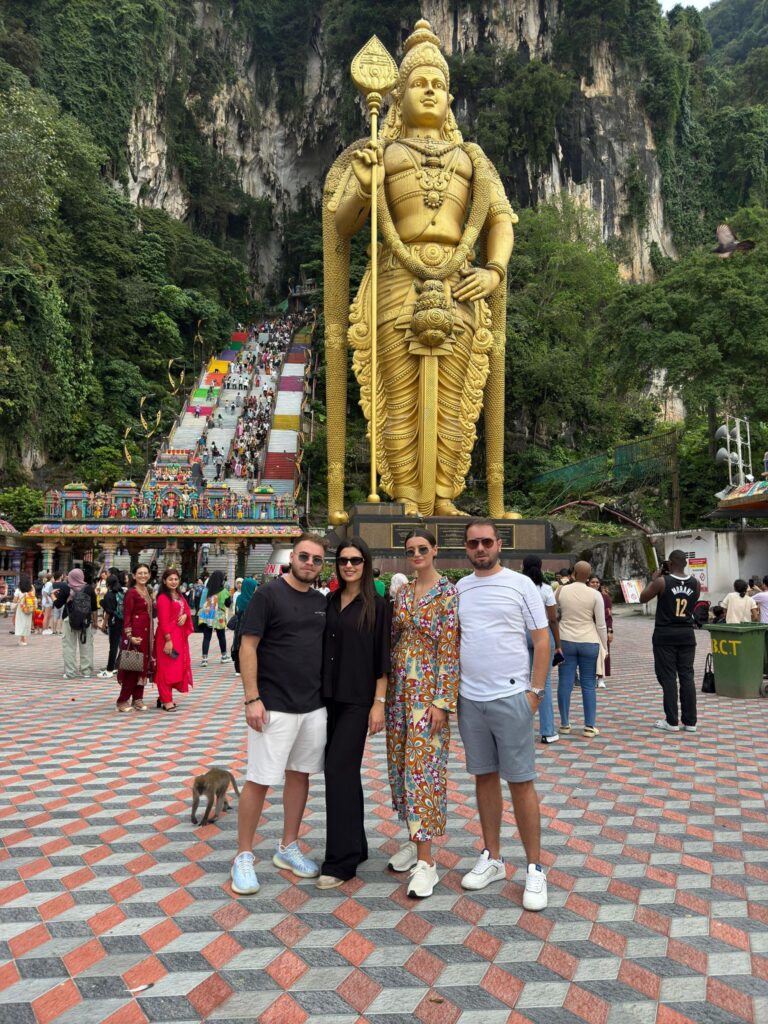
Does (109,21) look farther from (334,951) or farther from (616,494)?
(334,951)

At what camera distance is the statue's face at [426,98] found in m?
10.5

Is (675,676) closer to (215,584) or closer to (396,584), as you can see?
(396,584)

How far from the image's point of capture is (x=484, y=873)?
8.60ft

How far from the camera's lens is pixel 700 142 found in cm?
4097

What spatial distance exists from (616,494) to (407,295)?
1090 centimetres

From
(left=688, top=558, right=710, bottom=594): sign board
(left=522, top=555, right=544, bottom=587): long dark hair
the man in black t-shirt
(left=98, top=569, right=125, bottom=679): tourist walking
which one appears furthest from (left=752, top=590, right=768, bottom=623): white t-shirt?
(left=98, top=569, right=125, bottom=679): tourist walking

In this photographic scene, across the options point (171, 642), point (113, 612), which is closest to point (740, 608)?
point (171, 642)

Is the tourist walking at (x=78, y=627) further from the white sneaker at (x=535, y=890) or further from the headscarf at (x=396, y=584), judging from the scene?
the white sneaker at (x=535, y=890)

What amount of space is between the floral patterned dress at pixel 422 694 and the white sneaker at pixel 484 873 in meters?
0.22

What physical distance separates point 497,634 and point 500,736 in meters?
0.34

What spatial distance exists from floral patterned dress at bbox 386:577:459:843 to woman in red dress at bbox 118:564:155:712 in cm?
376

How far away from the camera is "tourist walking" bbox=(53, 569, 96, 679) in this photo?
24.7ft

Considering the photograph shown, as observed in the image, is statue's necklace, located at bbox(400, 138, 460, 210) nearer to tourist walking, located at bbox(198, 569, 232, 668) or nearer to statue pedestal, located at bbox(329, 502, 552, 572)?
statue pedestal, located at bbox(329, 502, 552, 572)

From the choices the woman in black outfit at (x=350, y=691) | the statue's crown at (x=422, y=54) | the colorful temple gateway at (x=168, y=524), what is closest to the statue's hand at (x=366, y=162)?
the statue's crown at (x=422, y=54)
